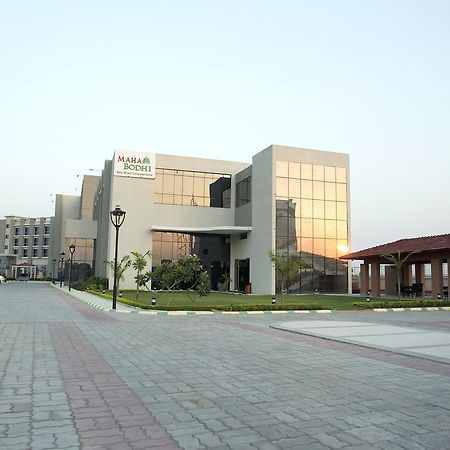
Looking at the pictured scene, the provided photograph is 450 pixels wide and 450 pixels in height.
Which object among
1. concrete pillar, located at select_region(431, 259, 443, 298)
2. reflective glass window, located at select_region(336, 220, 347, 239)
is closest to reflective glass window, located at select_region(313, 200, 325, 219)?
reflective glass window, located at select_region(336, 220, 347, 239)

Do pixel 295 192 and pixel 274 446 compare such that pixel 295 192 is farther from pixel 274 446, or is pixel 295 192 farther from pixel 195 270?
pixel 274 446

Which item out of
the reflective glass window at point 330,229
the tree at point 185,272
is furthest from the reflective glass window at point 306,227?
the tree at point 185,272

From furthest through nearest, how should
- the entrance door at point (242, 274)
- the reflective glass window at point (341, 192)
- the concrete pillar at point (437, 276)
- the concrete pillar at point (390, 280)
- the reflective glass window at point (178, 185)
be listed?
the reflective glass window at point (178, 185) < the entrance door at point (242, 274) < the reflective glass window at point (341, 192) < the concrete pillar at point (390, 280) < the concrete pillar at point (437, 276)

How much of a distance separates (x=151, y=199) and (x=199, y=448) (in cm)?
4433

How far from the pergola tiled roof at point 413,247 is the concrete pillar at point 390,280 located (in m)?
2.22

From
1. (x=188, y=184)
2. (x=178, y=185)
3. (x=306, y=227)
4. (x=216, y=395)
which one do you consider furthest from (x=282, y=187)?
(x=216, y=395)

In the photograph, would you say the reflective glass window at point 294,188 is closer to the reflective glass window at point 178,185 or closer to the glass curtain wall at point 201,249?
the glass curtain wall at point 201,249

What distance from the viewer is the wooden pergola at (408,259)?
105 ft

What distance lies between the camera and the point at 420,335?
46.1ft

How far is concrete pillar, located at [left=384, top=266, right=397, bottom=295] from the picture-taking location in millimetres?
40000

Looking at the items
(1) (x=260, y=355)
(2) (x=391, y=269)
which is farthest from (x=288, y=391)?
(2) (x=391, y=269)

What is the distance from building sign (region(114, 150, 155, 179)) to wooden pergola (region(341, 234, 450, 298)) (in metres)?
21.4

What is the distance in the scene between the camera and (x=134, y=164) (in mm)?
47531

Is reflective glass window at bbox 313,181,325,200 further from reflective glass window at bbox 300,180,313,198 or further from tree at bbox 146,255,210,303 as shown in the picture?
tree at bbox 146,255,210,303
